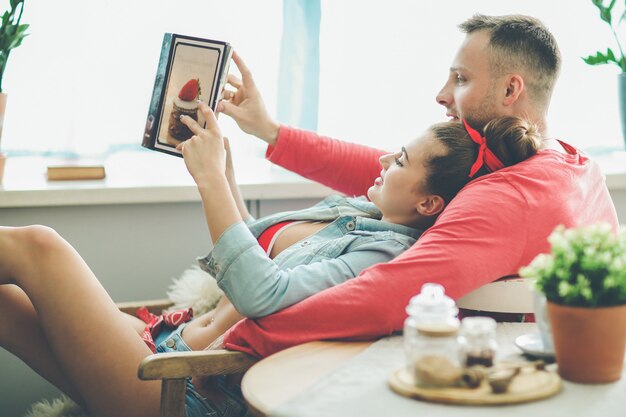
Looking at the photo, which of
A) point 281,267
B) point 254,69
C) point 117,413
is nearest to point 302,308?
point 281,267

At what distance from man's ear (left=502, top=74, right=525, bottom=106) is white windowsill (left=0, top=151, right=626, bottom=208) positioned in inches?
31.2

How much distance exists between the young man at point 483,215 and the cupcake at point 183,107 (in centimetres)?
44

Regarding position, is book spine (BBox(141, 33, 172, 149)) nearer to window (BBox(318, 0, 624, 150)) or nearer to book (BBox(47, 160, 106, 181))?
book (BBox(47, 160, 106, 181))

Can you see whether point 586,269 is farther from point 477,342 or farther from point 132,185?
point 132,185

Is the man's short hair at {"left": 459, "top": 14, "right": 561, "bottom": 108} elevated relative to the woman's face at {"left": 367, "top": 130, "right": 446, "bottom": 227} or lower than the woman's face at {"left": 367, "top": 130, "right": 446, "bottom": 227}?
elevated

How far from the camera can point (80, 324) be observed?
1521 mm

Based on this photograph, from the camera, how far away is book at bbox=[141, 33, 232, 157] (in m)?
1.61

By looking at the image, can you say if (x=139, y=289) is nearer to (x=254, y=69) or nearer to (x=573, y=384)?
(x=254, y=69)

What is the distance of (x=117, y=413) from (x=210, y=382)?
0.18 metres

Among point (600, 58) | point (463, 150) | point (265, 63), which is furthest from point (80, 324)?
point (600, 58)

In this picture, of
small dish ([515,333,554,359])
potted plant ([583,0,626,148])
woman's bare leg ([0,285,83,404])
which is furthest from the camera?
potted plant ([583,0,626,148])

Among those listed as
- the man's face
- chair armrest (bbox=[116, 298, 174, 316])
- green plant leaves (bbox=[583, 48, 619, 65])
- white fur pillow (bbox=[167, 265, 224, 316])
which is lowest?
chair armrest (bbox=[116, 298, 174, 316])

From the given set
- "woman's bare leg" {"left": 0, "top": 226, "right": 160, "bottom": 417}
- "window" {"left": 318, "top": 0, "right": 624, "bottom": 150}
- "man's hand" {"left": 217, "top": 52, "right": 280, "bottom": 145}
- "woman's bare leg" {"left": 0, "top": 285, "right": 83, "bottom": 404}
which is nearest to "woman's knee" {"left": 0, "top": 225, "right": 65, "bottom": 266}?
"woman's bare leg" {"left": 0, "top": 226, "right": 160, "bottom": 417}

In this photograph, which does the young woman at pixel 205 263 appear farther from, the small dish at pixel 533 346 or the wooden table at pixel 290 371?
the small dish at pixel 533 346
